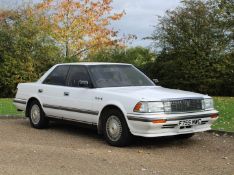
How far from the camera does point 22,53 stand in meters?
24.8

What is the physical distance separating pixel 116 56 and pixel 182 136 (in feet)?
60.6

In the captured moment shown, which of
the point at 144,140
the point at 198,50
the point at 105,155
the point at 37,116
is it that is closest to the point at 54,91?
the point at 37,116

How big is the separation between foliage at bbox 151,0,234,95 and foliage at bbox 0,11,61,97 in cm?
654

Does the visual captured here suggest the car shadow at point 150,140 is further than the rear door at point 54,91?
No

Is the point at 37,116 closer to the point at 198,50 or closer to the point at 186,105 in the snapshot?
the point at 186,105

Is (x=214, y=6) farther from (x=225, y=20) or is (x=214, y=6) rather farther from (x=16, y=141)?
(x=16, y=141)

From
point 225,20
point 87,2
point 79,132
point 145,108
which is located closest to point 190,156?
point 145,108

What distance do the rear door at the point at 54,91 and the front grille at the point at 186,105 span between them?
2.69 metres

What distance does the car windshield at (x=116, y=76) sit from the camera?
9.97 metres

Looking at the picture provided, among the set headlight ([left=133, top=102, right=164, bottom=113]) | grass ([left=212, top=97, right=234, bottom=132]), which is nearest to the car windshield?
headlight ([left=133, top=102, right=164, bottom=113])

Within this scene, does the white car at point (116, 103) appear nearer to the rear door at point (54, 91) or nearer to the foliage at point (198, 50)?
the rear door at point (54, 91)

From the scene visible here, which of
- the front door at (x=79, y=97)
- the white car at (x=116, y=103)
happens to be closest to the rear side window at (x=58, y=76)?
the white car at (x=116, y=103)

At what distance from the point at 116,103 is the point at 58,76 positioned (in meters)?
2.48

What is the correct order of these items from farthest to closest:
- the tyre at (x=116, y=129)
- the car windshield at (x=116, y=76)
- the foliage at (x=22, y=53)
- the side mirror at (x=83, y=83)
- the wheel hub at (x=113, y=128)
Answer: the foliage at (x=22, y=53) < the car windshield at (x=116, y=76) < the side mirror at (x=83, y=83) < the wheel hub at (x=113, y=128) < the tyre at (x=116, y=129)
